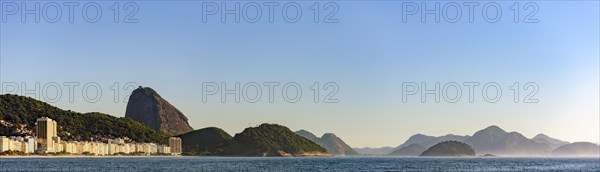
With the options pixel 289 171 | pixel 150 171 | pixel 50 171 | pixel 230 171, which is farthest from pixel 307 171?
pixel 50 171

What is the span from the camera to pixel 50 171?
139m

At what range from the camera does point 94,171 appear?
146m

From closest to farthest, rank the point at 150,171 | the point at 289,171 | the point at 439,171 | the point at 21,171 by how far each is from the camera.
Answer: the point at 21,171 → the point at 150,171 → the point at 289,171 → the point at 439,171

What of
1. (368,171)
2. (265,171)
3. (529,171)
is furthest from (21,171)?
(529,171)

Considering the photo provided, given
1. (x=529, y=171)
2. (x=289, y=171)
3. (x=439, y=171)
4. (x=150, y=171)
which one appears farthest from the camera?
(x=529, y=171)

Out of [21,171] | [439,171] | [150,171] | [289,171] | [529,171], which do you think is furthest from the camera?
[529,171]

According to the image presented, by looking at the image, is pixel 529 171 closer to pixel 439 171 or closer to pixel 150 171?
pixel 439 171

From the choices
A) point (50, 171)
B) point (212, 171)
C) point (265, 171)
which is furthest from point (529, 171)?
point (50, 171)

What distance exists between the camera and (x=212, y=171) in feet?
486

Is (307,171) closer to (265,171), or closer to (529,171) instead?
(265,171)

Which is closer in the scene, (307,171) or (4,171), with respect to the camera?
(4,171)

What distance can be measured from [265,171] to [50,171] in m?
41.3

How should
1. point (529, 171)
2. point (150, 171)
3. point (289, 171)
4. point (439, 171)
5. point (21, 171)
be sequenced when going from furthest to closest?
point (529, 171), point (439, 171), point (289, 171), point (150, 171), point (21, 171)

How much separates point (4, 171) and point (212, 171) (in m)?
37.8
